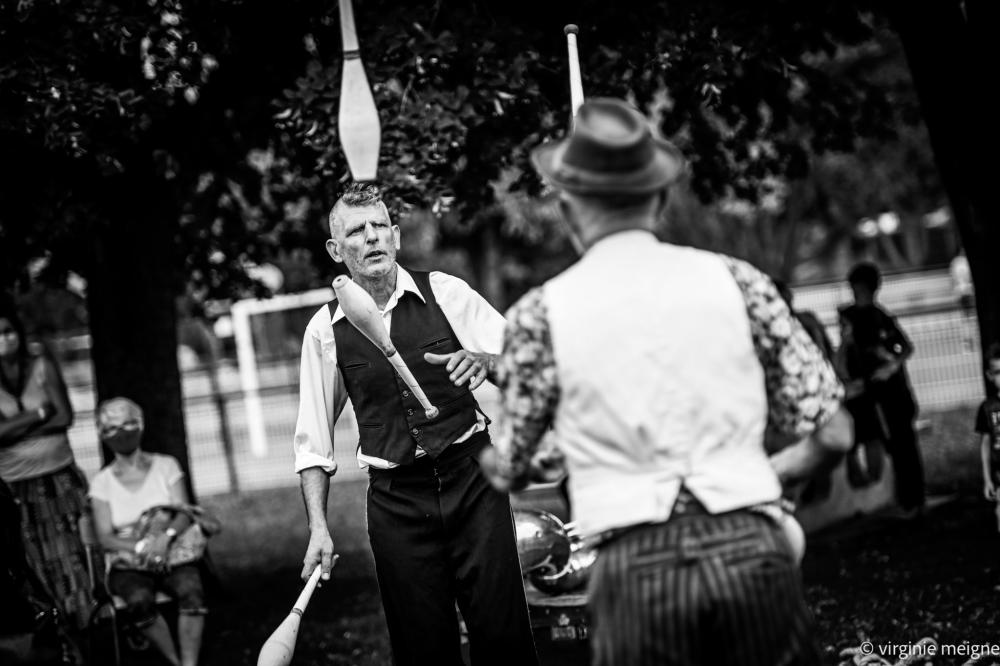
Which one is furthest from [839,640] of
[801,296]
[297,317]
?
[297,317]

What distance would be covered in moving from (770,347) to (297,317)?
29.2 meters

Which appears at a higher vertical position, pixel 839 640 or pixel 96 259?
pixel 96 259

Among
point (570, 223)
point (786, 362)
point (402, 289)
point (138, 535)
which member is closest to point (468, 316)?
point (402, 289)

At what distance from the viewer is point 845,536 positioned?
962cm

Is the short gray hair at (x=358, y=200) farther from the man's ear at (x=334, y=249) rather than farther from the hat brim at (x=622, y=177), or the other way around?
the hat brim at (x=622, y=177)

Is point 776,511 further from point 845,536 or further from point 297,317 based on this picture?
point 297,317

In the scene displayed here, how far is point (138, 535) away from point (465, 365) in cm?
371

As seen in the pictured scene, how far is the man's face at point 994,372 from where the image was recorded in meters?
7.77

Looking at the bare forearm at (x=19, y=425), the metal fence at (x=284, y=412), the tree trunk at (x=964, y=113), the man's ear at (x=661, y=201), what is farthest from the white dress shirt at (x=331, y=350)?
the metal fence at (x=284, y=412)

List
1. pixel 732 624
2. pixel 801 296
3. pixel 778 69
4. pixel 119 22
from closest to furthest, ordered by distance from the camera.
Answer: pixel 732 624
pixel 119 22
pixel 778 69
pixel 801 296

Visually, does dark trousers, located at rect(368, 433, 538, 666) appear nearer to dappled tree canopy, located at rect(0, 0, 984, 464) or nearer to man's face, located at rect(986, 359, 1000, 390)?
dappled tree canopy, located at rect(0, 0, 984, 464)

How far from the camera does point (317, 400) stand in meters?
4.59

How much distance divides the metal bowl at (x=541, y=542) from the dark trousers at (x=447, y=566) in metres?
1.62

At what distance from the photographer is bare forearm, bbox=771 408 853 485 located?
310 centimetres
